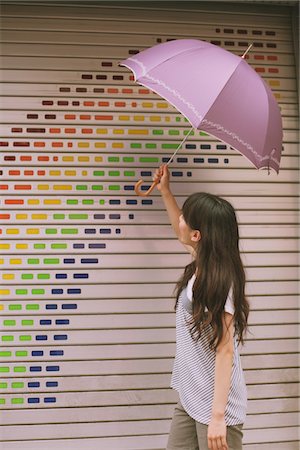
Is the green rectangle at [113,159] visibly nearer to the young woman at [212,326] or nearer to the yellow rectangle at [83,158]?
the yellow rectangle at [83,158]

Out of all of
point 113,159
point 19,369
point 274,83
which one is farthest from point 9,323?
point 274,83

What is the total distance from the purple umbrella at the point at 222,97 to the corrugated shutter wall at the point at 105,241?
989 mm

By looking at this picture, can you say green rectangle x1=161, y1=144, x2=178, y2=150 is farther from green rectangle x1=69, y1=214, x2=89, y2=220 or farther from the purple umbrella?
the purple umbrella

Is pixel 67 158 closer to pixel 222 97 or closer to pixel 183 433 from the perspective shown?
pixel 222 97

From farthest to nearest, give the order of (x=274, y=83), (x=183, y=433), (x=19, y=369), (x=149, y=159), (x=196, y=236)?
(x=274, y=83) < (x=149, y=159) < (x=19, y=369) < (x=183, y=433) < (x=196, y=236)

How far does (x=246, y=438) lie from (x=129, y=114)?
263 centimetres

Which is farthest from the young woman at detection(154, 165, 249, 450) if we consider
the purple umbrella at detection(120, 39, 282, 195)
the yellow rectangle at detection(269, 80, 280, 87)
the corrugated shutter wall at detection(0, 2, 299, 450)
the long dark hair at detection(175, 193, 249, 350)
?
the yellow rectangle at detection(269, 80, 280, 87)

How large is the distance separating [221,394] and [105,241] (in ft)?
5.60

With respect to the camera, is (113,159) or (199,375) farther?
(113,159)

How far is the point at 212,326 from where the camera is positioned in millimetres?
3189

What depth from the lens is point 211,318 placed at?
3.18m

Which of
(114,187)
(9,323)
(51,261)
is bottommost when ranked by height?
(9,323)

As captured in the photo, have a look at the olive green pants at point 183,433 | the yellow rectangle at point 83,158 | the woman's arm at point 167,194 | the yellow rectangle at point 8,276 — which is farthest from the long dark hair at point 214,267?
the yellow rectangle at point 8,276

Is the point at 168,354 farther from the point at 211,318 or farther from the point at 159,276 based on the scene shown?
the point at 211,318
